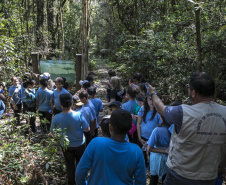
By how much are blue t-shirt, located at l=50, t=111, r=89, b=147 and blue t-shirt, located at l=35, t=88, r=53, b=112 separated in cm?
238

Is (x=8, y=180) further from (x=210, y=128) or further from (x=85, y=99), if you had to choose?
(x=210, y=128)

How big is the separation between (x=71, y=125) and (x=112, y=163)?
2.00 m

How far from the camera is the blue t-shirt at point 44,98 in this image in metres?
6.17

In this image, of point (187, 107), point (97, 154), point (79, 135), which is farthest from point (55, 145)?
point (187, 107)

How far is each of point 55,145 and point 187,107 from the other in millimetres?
2725

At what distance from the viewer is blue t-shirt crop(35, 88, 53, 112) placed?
20.2ft

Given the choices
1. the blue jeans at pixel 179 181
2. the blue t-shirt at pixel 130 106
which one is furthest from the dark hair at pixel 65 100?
the blue jeans at pixel 179 181

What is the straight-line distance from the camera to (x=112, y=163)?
6.91ft

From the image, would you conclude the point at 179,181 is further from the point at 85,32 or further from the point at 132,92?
the point at 85,32

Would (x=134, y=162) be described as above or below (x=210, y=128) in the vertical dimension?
below

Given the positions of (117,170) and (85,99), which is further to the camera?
(85,99)

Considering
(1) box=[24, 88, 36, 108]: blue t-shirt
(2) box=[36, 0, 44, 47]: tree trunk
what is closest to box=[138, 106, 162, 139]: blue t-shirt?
(1) box=[24, 88, 36, 108]: blue t-shirt

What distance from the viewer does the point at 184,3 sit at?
10.9m

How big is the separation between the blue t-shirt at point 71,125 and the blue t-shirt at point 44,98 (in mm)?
2384
